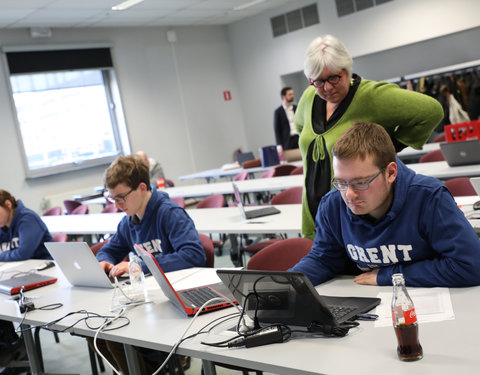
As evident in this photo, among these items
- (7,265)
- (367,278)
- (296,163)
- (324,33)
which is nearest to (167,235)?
(367,278)

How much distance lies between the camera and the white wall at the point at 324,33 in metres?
8.68

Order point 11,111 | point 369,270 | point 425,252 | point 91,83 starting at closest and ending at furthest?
point 425,252, point 369,270, point 11,111, point 91,83

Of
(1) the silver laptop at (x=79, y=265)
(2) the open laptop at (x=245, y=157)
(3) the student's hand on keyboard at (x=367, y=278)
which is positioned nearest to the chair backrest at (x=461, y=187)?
(3) the student's hand on keyboard at (x=367, y=278)

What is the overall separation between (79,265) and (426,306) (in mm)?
1683

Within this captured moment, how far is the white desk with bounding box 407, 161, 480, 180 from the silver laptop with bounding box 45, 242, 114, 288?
2.49 m

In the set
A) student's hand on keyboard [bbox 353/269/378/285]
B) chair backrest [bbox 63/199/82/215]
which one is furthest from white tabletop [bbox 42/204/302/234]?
student's hand on keyboard [bbox 353/269/378/285]

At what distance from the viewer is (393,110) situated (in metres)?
2.48

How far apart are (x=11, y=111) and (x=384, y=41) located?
19.4 ft

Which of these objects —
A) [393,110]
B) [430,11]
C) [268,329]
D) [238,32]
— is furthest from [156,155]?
[268,329]

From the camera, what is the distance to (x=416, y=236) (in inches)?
72.4

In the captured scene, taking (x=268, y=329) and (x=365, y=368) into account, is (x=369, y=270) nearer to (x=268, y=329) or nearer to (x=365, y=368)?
(x=268, y=329)

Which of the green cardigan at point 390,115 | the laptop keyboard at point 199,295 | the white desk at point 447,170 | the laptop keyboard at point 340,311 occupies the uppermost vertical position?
the green cardigan at point 390,115

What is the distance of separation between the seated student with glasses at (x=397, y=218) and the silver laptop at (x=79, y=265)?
4.02 feet

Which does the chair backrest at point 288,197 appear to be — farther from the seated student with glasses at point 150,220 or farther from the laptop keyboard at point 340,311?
the laptop keyboard at point 340,311
